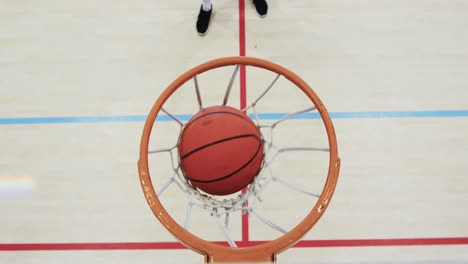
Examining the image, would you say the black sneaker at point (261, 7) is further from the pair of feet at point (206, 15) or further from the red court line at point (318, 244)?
the red court line at point (318, 244)

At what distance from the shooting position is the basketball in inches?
64.0

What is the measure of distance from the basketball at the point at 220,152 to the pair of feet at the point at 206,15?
107 cm

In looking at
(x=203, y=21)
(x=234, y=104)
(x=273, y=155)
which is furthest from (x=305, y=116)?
(x=203, y=21)

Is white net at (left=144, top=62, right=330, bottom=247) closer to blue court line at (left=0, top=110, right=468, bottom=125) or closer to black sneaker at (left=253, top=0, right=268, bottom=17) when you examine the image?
blue court line at (left=0, top=110, right=468, bottom=125)

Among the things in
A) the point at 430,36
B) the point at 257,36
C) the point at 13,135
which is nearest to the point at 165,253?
the point at 13,135

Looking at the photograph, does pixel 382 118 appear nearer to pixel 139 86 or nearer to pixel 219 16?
pixel 219 16

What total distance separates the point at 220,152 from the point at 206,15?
131cm

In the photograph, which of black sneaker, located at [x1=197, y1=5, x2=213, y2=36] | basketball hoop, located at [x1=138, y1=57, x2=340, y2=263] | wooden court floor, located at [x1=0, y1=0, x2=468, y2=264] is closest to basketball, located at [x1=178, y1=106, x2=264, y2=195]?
basketball hoop, located at [x1=138, y1=57, x2=340, y2=263]

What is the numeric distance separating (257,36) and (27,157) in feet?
5.04

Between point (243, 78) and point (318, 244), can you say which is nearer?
point (318, 244)

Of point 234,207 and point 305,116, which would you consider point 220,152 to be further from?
point 305,116

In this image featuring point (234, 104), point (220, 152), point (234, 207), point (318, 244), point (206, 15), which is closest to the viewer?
point (220, 152)

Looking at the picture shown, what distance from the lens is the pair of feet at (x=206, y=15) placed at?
8.73 ft

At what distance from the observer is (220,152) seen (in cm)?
162
